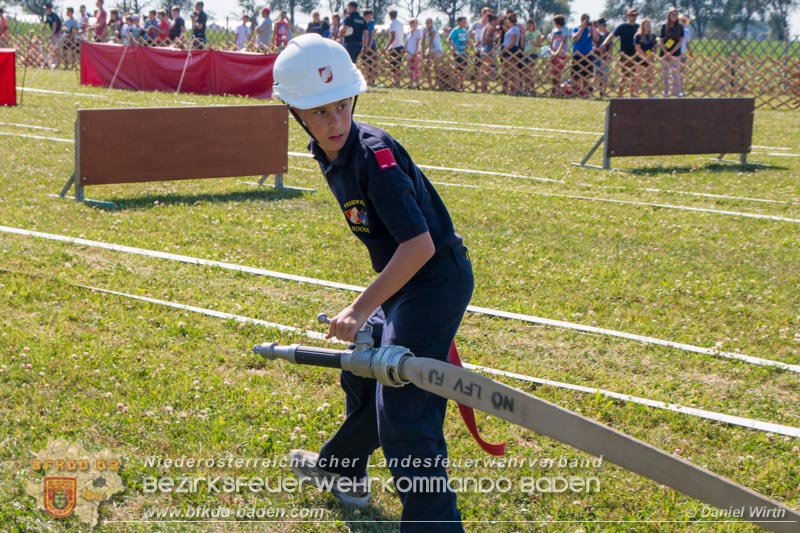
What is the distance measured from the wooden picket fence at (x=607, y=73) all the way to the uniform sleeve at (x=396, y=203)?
24064 mm

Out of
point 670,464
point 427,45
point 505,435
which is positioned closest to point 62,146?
point 505,435

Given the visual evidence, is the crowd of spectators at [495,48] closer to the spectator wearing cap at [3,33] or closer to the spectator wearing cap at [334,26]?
the spectator wearing cap at [334,26]

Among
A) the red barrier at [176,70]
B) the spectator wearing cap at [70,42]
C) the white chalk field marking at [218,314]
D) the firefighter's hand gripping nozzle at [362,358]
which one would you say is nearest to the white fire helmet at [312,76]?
the firefighter's hand gripping nozzle at [362,358]

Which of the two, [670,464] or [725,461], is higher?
[670,464]

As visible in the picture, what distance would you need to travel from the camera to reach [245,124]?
1073 cm

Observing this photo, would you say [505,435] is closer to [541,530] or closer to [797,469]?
[541,530]

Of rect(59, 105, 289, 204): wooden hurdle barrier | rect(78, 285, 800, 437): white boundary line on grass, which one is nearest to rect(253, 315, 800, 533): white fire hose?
rect(78, 285, 800, 437): white boundary line on grass

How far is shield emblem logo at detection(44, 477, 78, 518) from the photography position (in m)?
3.68

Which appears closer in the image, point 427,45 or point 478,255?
point 478,255

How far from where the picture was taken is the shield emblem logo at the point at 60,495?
3.68 m

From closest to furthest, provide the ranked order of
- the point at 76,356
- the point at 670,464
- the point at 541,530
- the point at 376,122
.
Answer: the point at 670,464, the point at 541,530, the point at 76,356, the point at 376,122

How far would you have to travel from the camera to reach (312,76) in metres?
3.08

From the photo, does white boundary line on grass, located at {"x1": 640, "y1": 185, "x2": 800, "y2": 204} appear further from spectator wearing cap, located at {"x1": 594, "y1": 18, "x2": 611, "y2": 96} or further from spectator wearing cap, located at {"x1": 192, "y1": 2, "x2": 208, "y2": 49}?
spectator wearing cap, located at {"x1": 192, "y1": 2, "x2": 208, "y2": 49}

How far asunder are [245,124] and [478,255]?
13.1 feet
